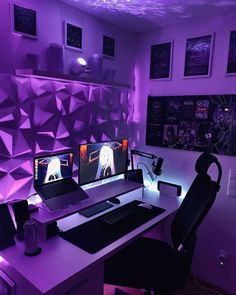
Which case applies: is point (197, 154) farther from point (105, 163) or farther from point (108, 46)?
point (108, 46)

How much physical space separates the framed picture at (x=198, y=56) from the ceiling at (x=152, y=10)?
0.63ft

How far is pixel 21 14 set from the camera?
5.18 ft

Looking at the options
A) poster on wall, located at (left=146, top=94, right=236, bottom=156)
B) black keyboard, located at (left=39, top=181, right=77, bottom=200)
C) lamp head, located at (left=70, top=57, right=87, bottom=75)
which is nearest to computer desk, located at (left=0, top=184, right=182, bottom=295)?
black keyboard, located at (left=39, top=181, right=77, bottom=200)

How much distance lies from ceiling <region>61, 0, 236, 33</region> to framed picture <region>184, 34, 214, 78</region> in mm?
193

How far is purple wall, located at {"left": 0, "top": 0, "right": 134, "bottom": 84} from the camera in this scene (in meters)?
1.54

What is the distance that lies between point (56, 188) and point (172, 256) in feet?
3.12

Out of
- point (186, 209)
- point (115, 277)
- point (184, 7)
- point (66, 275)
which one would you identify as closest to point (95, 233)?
point (115, 277)

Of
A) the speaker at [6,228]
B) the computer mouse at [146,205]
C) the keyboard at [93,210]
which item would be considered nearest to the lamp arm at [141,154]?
the computer mouse at [146,205]

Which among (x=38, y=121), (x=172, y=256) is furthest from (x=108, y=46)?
(x=172, y=256)

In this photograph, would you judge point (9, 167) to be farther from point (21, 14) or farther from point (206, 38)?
point (206, 38)

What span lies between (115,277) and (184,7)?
201cm

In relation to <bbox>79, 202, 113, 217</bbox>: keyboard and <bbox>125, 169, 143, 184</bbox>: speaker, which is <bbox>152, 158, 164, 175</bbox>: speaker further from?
<bbox>79, 202, 113, 217</bbox>: keyboard

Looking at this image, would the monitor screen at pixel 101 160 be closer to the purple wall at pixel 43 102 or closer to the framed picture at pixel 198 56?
the purple wall at pixel 43 102

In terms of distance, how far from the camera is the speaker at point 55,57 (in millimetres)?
1684
